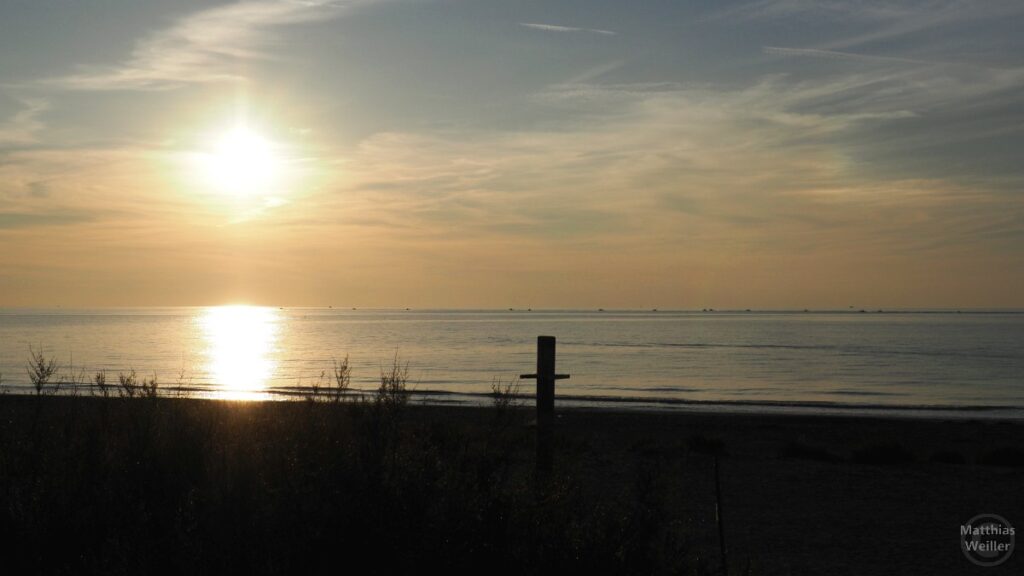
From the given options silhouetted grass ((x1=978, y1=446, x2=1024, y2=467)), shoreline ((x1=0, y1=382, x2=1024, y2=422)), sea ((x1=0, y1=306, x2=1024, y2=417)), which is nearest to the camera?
silhouetted grass ((x1=978, y1=446, x2=1024, y2=467))

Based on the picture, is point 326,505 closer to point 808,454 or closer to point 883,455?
point 808,454

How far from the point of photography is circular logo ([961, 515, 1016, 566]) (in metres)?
9.54

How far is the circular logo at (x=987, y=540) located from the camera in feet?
31.3

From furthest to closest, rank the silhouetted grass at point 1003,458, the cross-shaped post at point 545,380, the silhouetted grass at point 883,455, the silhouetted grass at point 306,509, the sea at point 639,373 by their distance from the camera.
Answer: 1. the sea at point 639,373
2. the silhouetted grass at point 1003,458
3. the silhouetted grass at point 883,455
4. the cross-shaped post at point 545,380
5. the silhouetted grass at point 306,509

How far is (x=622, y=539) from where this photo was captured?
20.3ft

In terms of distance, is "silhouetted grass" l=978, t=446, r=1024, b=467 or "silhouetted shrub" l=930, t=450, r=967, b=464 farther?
"silhouetted shrub" l=930, t=450, r=967, b=464

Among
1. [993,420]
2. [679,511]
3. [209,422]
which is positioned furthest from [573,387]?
[209,422]

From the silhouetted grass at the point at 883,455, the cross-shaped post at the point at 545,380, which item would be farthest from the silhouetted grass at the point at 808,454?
the cross-shaped post at the point at 545,380

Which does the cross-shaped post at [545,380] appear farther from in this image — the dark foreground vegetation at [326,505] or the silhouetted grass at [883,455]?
the silhouetted grass at [883,455]

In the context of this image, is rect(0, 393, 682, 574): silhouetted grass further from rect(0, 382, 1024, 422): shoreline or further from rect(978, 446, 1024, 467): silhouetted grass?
rect(0, 382, 1024, 422): shoreline

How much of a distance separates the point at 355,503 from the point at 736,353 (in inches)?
2612

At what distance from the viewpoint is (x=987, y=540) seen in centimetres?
1038

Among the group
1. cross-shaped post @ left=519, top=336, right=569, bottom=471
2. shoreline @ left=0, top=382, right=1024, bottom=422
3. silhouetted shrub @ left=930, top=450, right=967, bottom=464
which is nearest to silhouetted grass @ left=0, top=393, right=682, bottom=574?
cross-shaped post @ left=519, top=336, right=569, bottom=471

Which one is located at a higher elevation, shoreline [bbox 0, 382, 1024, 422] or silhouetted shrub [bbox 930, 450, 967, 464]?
shoreline [bbox 0, 382, 1024, 422]
